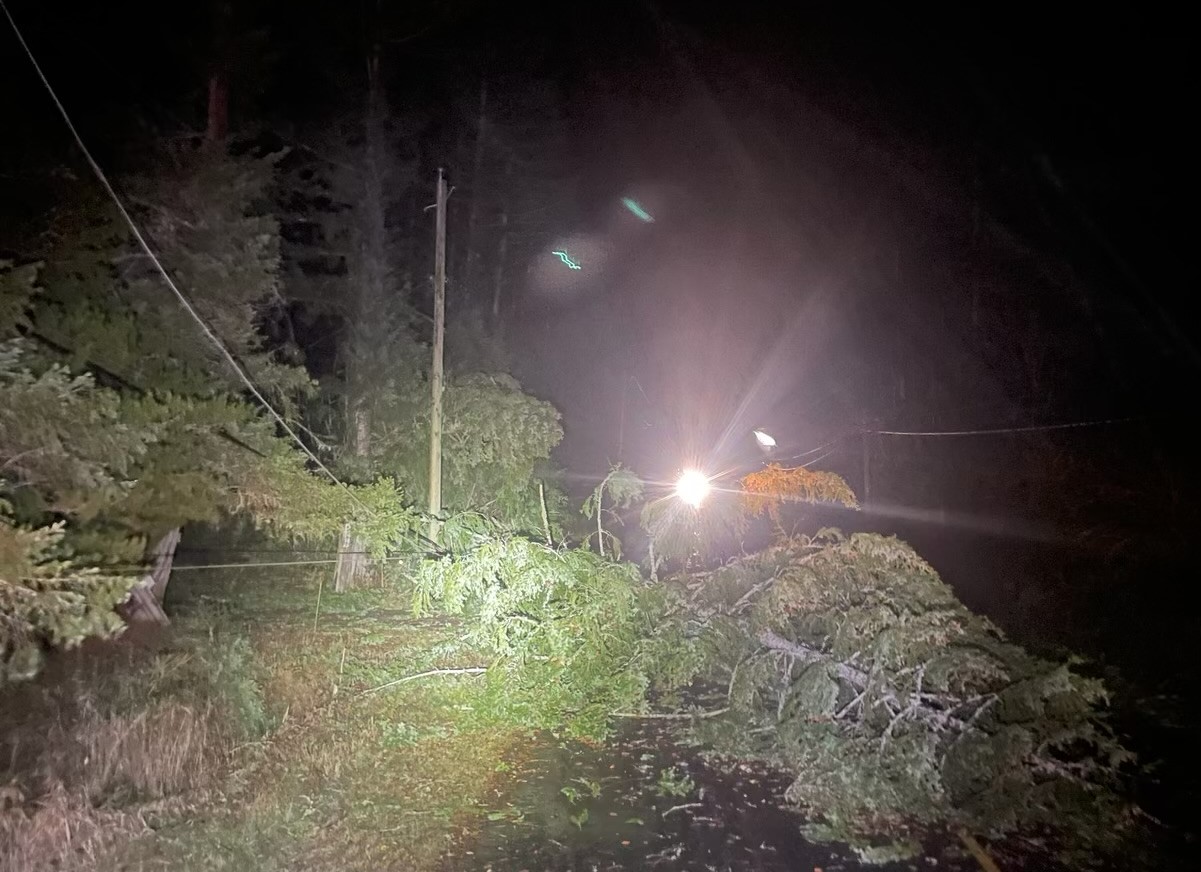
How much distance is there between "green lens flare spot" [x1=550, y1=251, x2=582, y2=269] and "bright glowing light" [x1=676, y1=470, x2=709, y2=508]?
1786 centimetres

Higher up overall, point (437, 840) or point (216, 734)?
point (216, 734)

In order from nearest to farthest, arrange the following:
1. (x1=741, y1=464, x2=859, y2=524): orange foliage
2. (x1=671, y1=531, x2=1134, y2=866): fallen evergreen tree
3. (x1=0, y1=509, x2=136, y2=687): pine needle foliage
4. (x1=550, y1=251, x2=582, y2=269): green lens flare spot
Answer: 1. (x1=0, y1=509, x2=136, y2=687): pine needle foliage
2. (x1=671, y1=531, x2=1134, y2=866): fallen evergreen tree
3. (x1=741, y1=464, x2=859, y2=524): orange foliage
4. (x1=550, y1=251, x2=582, y2=269): green lens flare spot

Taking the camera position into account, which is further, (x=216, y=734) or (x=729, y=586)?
(x=729, y=586)

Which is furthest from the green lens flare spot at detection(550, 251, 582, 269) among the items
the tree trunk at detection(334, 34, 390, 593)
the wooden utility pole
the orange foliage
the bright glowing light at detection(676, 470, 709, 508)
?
the bright glowing light at detection(676, 470, 709, 508)

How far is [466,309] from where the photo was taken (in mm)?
17891

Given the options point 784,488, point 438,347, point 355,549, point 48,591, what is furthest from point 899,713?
point 355,549

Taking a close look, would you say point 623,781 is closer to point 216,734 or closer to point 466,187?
point 216,734

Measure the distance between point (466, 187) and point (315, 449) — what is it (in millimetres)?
9244

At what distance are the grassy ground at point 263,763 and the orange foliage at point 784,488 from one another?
17.5 feet

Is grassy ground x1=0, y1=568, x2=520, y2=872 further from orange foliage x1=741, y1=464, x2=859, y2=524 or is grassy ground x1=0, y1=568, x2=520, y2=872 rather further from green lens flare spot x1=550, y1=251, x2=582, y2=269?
green lens flare spot x1=550, y1=251, x2=582, y2=269

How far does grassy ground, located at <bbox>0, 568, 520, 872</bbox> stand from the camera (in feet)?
15.5

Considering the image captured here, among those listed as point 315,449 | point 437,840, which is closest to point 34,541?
point 437,840

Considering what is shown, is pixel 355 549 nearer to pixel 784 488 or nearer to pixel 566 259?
pixel 784 488

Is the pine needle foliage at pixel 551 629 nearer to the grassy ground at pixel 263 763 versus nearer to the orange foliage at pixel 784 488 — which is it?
the grassy ground at pixel 263 763
